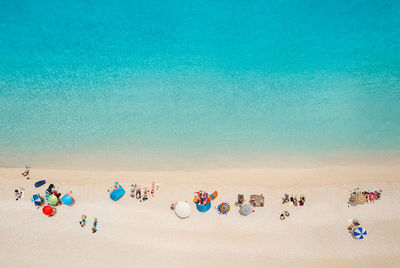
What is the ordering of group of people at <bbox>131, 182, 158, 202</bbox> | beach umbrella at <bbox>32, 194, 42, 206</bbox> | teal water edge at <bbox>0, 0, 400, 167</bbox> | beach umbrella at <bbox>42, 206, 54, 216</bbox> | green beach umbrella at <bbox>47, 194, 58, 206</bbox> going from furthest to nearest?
teal water edge at <bbox>0, 0, 400, 167</bbox>, group of people at <bbox>131, 182, 158, 202</bbox>, beach umbrella at <bbox>32, 194, 42, 206</bbox>, green beach umbrella at <bbox>47, 194, 58, 206</bbox>, beach umbrella at <bbox>42, 206, 54, 216</bbox>

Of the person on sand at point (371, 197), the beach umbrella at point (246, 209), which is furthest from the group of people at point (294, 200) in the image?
the person on sand at point (371, 197)

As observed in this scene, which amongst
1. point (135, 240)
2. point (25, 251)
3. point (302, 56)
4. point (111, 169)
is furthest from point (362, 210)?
point (25, 251)

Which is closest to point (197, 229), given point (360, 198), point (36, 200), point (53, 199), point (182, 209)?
point (182, 209)

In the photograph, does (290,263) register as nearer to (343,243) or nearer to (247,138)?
(343,243)

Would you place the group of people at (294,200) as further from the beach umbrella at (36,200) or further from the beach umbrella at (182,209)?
the beach umbrella at (36,200)

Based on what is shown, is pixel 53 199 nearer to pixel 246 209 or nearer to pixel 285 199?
pixel 246 209

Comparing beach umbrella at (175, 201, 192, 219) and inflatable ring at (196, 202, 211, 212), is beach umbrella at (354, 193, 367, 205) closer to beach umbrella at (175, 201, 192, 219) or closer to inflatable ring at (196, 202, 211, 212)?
inflatable ring at (196, 202, 211, 212)

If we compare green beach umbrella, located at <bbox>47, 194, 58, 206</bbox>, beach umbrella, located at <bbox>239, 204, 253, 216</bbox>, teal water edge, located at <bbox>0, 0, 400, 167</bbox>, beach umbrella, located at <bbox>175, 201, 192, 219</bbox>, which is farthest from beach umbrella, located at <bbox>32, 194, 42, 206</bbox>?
beach umbrella, located at <bbox>239, 204, 253, 216</bbox>
